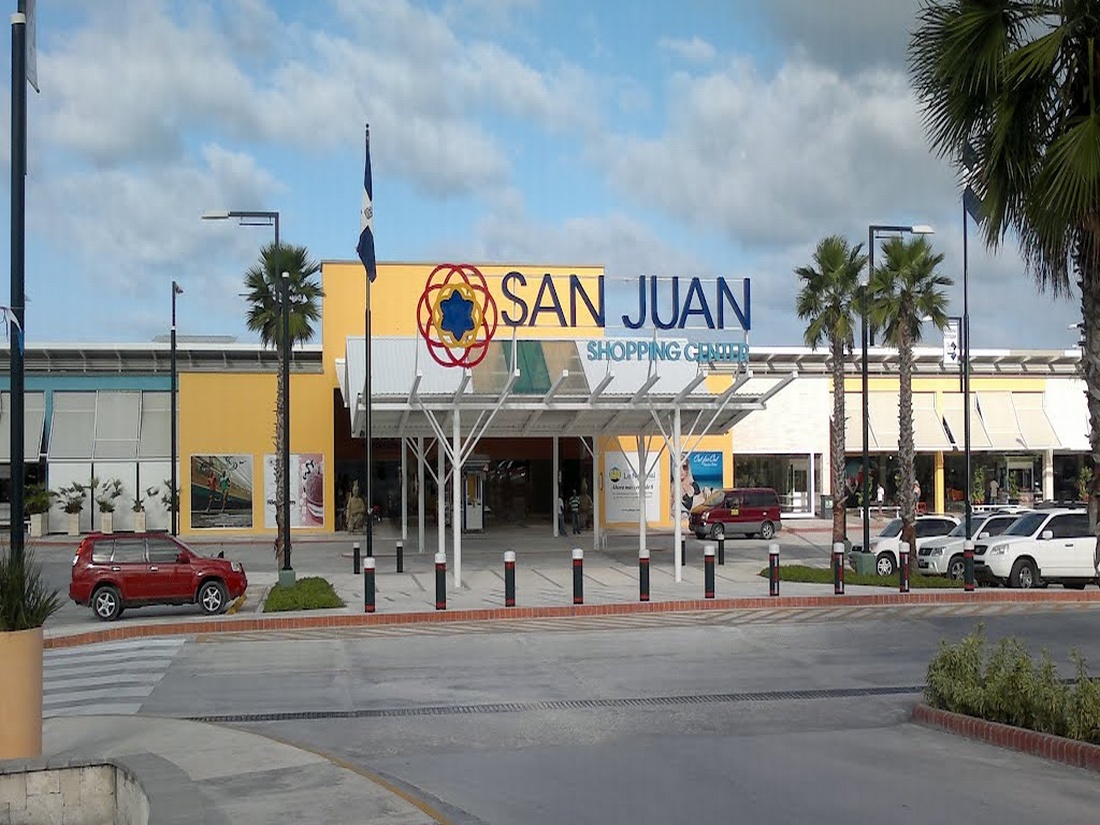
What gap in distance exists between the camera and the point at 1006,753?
10.5 metres

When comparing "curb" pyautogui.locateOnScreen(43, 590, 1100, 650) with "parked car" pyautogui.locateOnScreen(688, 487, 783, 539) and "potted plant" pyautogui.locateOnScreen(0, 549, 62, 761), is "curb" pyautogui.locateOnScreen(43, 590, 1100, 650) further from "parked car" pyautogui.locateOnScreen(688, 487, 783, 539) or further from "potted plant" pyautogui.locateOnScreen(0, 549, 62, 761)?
"parked car" pyautogui.locateOnScreen(688, 487, 783, 539)

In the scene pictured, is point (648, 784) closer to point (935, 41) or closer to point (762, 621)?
point (935, 41)

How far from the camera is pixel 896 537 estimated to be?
1228 inches

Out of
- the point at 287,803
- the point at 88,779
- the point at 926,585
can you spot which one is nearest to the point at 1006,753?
the point at 287,803

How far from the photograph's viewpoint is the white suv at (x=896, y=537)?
98.8 feet

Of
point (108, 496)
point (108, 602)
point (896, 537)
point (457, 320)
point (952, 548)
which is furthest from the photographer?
point (108, 496)

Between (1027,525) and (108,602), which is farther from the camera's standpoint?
(1027,525)

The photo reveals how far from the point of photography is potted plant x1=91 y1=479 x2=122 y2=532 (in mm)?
46625

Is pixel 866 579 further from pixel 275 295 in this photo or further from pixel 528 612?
pixel 275 295

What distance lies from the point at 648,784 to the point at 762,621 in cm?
1140

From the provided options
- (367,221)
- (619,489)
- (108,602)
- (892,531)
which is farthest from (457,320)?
(619,489)

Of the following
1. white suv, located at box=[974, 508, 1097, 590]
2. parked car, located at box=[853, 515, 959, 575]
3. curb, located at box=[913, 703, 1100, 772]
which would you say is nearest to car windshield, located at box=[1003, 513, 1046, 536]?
white suv, located at box=[974, 508, 1097, 590]

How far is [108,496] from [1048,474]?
41.3 metres

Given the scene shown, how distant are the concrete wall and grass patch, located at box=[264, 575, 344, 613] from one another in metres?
12.4
